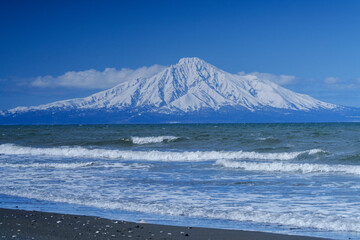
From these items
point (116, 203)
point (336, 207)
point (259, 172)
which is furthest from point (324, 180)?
point (116, 203)

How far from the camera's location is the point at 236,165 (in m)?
20.6

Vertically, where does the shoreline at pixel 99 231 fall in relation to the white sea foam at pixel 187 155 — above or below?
below

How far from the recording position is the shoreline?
25.7 feet

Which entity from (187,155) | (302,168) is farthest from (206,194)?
(187,155)

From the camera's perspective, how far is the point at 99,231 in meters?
8.13

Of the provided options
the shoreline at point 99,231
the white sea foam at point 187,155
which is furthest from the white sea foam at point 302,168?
the shoreline at point 99,231

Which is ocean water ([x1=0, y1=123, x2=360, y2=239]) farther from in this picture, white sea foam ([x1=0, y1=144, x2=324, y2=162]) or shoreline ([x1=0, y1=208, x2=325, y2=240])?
white sea foam ([x1=0, y1=144, x2=324, y2=162])

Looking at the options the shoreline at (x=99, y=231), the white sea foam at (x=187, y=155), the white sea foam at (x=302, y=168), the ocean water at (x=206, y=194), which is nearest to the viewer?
the shoreline at (x=99, y=231)

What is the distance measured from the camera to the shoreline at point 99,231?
25.7 ft

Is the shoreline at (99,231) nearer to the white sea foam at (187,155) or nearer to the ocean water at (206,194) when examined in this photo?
the ocean water at (206,194)

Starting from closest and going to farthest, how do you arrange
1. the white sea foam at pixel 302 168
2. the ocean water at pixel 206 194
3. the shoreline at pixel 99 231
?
the shoreline at pixel 99 231 < the ocean water at pixel 206 194 < the white sea foam at pixel 302 168

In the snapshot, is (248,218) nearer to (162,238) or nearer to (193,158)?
(162,238)

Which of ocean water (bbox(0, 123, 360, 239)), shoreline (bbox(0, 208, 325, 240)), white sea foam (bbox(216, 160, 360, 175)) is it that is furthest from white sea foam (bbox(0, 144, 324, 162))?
shoreline (bbox(0, 208, 325, 240))

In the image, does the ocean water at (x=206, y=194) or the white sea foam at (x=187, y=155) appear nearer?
the ocean water at (x=206, y=194)
